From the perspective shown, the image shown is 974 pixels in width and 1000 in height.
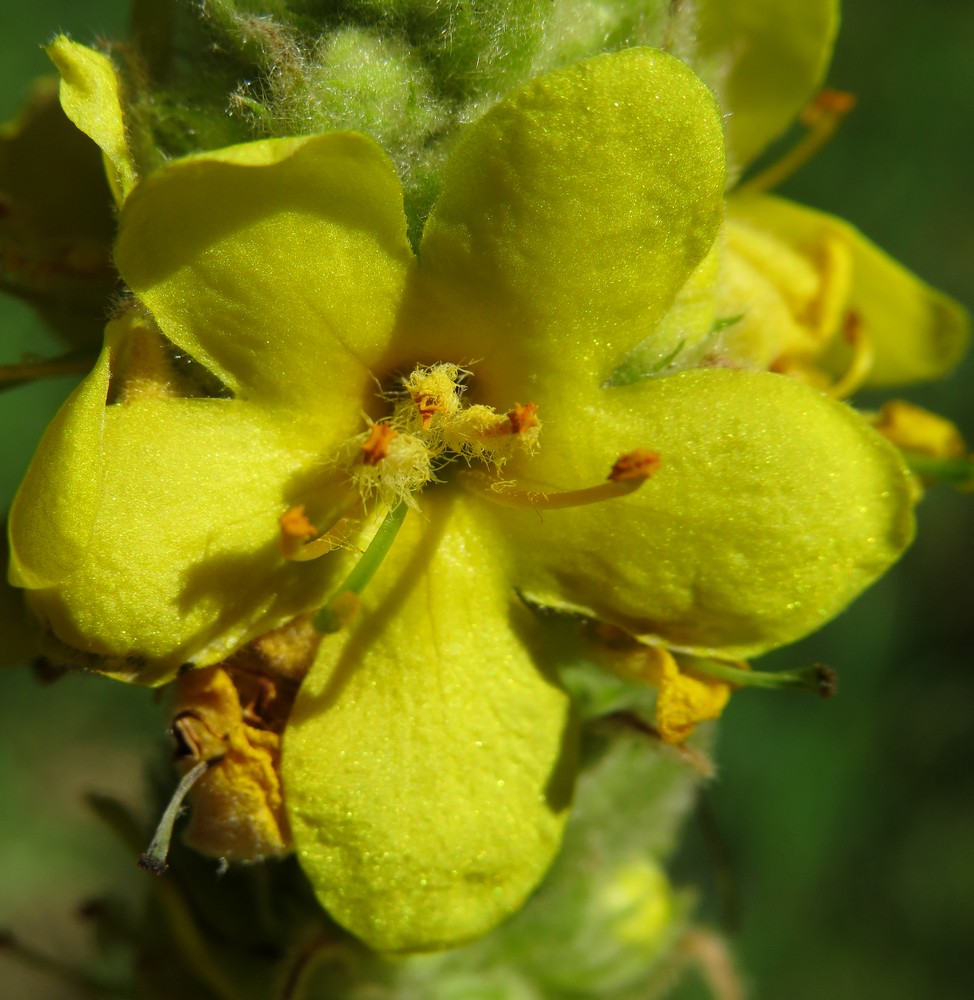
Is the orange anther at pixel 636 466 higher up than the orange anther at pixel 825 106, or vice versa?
the orange anther at pixel 825 106

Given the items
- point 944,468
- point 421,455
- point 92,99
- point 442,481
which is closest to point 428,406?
point 421,455

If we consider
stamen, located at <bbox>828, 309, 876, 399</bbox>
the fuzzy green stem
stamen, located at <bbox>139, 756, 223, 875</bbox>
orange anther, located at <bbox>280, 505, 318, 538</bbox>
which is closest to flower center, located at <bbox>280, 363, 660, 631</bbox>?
orange anther, located at <bbox>280, 505, 318, 538</bbox>

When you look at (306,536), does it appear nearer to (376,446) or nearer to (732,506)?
(376,446)

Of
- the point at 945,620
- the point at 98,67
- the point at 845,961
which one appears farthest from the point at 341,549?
the point at 945,620

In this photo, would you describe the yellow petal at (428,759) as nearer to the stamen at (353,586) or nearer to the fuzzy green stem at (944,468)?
the stamen at (353,586)

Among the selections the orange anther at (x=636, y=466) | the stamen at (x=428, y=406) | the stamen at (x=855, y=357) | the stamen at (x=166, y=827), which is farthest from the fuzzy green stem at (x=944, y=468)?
the stamen at (x=166, y=827)

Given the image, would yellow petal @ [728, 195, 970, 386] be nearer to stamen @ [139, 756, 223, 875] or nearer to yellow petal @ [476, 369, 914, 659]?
yellow petal @ [476, 369, 914, 659]

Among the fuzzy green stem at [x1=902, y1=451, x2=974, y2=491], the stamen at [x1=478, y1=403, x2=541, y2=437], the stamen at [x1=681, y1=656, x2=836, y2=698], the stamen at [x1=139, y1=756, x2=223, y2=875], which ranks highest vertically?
the fuzzy green stem at [x1=902, y1=451, x2=974, y2=491]
